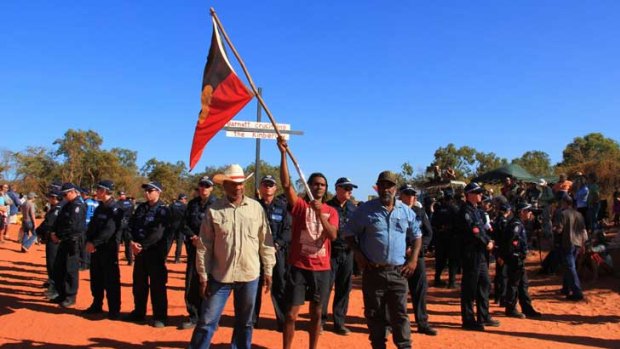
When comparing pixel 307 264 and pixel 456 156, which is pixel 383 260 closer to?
pixel 307 264

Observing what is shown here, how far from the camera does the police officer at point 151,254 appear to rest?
7.15 m

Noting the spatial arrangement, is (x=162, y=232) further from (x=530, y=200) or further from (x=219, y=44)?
(x=530, y=200)

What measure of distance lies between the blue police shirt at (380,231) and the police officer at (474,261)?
2.09 m

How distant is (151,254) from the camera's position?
7.19 m

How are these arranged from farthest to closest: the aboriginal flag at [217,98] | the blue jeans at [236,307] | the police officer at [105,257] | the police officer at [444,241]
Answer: the police officer at [444,241] → the police officer at [105,257] → the aboriginal flag at [217,98] → the blue jeans at [236,307]

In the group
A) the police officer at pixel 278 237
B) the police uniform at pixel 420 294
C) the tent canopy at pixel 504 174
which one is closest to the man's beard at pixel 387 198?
the police uniform at pixel 420 294

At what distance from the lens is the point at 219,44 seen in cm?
573

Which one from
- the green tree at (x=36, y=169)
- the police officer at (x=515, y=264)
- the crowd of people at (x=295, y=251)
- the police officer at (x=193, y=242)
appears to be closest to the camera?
the crowd of people at (x=295, y=251)

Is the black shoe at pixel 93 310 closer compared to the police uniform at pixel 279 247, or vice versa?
the police uniform at pixel 279 247

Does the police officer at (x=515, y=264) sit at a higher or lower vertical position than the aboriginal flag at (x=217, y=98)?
lower

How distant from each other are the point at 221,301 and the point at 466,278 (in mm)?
3957

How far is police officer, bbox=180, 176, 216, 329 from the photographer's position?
700 centimetres

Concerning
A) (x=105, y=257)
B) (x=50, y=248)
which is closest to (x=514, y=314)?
(x=105, y=257)

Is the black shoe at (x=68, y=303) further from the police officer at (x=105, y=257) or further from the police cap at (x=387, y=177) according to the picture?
the police cap at (x=387, y=177)
